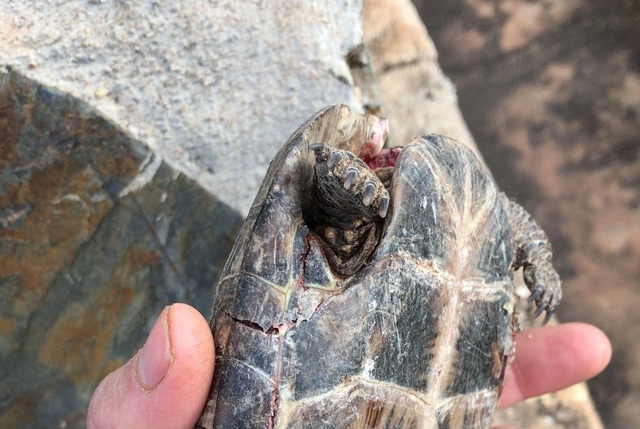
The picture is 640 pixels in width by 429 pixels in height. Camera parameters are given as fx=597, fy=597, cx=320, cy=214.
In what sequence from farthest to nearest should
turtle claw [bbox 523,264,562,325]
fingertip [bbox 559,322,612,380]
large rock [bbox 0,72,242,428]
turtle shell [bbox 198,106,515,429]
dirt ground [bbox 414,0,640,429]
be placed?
dirt ground [bbox 414,0,640,429]
fingertip [bbox 559,322,612,380]
turtle claw [bbox 523,264,562,325]
large rock [bbox 0,72,242,428]
turtle shell [bbox 198,106,515,429]

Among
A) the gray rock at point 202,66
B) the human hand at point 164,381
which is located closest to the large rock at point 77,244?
the gray rock at point 202,66

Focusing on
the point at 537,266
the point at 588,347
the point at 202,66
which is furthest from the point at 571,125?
the point at 202,66

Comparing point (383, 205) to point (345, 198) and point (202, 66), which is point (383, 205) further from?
point (202, 66)

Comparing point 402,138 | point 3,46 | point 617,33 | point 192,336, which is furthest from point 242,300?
point 617,33

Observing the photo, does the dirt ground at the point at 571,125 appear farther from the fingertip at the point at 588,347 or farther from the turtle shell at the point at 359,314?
the turtle shell at the point at 359,314

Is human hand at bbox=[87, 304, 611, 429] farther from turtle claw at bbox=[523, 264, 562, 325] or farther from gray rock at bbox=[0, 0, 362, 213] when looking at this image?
turtle claw at bbox=[523, 264, 562, 325]

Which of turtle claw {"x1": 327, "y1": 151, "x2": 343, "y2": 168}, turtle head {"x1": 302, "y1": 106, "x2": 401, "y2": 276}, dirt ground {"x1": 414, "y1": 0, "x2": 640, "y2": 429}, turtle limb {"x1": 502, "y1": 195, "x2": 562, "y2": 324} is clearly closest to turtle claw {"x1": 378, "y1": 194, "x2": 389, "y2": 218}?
turtle head {"x1": 302, "y1": 106, "x2": 401, "y2": 276}
